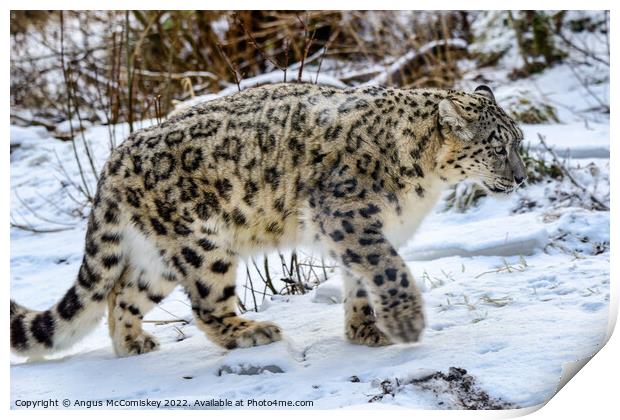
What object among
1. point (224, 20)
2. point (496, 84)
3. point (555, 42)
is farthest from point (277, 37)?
point (555, 42)

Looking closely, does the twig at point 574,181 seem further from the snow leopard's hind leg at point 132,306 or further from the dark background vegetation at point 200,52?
the snow leopard's hind leg at point 132,306

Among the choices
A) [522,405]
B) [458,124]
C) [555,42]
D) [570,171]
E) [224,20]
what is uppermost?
[224,20]

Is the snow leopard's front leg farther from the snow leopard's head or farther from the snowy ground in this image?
the snow leopard's head

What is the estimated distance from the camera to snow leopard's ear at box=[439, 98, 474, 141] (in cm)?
499

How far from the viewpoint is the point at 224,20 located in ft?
25.6

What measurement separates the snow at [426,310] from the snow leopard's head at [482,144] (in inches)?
30.0

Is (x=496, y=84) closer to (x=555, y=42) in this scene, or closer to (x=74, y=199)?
(x=555, y=42)

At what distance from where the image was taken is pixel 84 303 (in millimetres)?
5336

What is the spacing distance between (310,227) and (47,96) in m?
3.17

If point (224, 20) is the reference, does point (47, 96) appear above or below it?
below

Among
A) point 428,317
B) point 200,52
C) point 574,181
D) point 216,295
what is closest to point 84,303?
point 216,295

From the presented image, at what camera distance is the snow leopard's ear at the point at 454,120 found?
16.4 ft

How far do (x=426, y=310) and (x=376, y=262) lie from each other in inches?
31.2

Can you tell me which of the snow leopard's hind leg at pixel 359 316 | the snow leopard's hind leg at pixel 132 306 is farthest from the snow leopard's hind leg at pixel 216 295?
the snow leopard's hind leg at pixel 359 316
